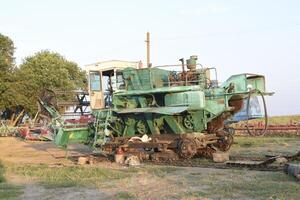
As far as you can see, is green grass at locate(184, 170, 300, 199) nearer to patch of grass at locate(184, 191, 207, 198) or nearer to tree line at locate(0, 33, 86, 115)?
patch of grass at locate(184, 191, 207, 198)

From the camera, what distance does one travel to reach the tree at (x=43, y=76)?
1924 inches

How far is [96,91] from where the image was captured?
17953 millimetres

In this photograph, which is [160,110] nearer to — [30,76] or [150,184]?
[150,184]

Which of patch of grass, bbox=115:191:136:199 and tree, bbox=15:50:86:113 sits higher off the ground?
tree, bbox=15:50:86:113

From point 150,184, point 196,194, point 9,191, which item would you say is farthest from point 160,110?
point 196,194

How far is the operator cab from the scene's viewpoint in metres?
17.9

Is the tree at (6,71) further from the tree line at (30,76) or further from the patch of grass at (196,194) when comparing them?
the patch of grass at (196,194)

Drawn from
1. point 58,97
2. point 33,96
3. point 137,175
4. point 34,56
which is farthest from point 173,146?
point 34,56

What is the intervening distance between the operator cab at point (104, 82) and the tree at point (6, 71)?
3140 centimetres

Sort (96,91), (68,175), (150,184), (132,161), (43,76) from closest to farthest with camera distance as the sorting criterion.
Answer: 1. (150,184)
2. (68,175)
3. (132,161)
4. (96,91)
5. (43,76)

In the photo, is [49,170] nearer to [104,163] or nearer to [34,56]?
[104,163]

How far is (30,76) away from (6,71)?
96.6 inches

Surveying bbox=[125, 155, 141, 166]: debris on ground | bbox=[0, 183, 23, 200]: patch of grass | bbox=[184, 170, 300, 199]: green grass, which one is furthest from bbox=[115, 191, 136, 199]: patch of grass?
bbox=[125, 155, 141, 166]: debris on ground

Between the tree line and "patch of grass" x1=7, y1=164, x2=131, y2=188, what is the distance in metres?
31.6
